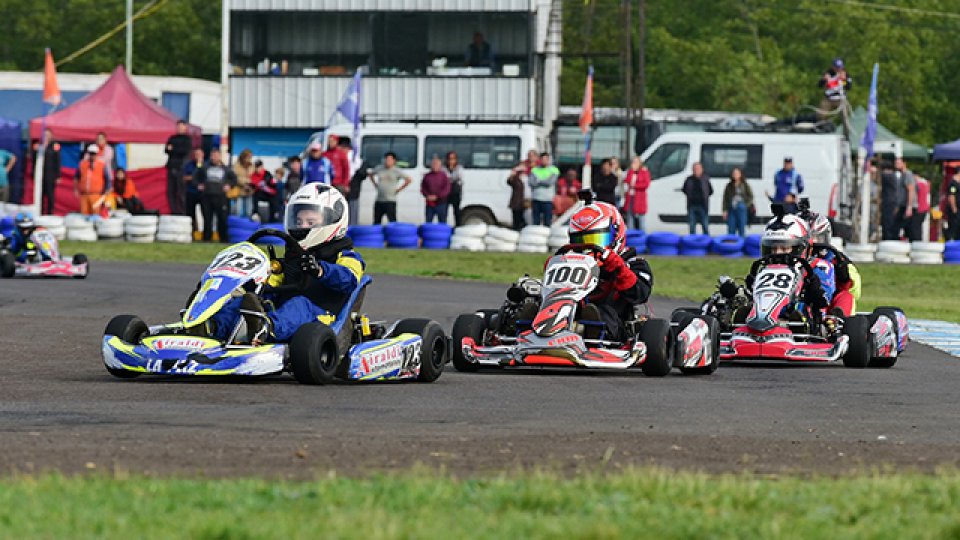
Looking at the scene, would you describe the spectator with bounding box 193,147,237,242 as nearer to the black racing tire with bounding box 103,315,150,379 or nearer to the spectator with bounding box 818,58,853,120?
the spectator with bounding box 818,58,853,120

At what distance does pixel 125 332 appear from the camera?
417 inches

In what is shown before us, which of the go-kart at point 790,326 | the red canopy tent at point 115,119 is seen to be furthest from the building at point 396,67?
the go-kart at point 790,326

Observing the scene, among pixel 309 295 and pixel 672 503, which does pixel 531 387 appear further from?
pixel 672 503

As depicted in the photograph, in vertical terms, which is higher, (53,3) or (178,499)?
(53,3)

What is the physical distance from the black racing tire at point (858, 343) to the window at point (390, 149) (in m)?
17.9

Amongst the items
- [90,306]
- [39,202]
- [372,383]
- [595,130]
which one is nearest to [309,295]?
[372,383]

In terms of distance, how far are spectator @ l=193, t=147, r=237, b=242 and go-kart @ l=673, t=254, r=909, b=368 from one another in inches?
644

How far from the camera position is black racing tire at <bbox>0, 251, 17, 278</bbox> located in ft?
74.3

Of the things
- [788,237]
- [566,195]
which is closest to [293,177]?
[566,195]

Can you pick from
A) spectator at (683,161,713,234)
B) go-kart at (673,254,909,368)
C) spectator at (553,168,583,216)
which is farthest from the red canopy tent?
go-kart at (673,254,909,368)

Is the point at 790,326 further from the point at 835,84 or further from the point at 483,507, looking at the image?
the point at 835,84

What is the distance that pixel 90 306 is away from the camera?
59.7 feet

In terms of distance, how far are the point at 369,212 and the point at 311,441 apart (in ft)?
77.7

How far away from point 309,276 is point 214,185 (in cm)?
1883
